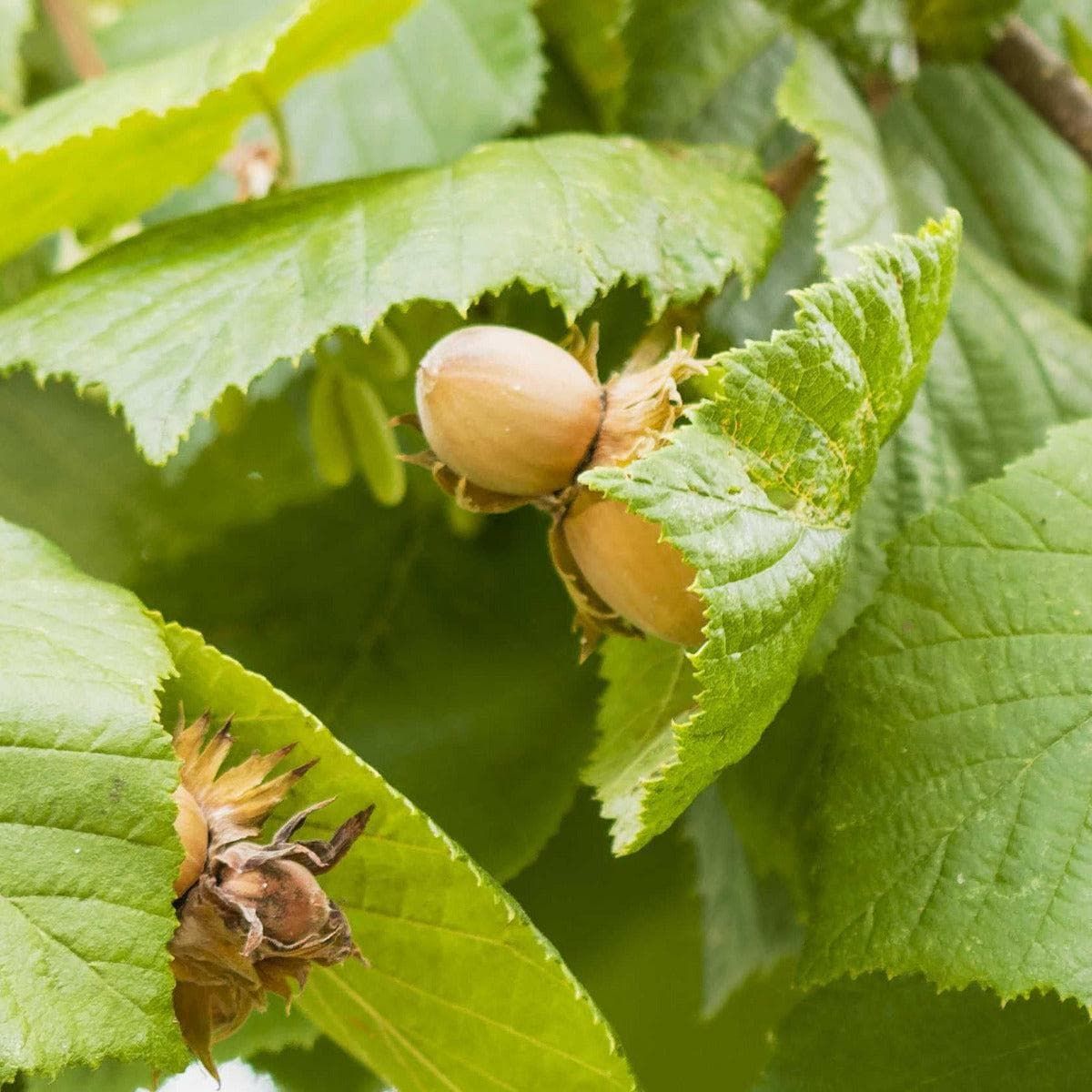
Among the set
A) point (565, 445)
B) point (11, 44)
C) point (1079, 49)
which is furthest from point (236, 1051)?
point (1079, 49)

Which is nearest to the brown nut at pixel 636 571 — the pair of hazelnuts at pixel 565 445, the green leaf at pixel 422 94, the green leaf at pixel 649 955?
the pair of hazelnuts at pixel 565 445

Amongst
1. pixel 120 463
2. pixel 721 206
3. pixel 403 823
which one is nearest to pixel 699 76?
pixel 721 206

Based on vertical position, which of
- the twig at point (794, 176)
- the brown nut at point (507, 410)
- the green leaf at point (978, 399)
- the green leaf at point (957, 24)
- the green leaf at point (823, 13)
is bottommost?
the green leaf at point (978, 399)

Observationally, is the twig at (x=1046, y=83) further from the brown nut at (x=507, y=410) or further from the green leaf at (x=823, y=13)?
the brown nut at (x=507, y=410)

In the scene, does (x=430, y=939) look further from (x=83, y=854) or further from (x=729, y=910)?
(x=729, y=910)

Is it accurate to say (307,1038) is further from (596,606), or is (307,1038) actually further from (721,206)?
(721,206)

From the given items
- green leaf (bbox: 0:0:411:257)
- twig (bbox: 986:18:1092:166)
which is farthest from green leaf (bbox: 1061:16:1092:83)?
green leaf (bbox: 0:0:411:257)
